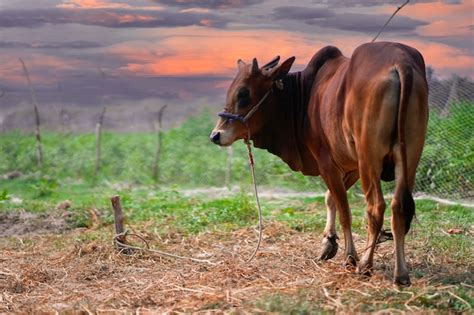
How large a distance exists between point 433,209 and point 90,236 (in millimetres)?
4347

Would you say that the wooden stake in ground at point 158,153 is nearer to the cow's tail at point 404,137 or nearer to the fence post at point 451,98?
the fence post at point 451,98

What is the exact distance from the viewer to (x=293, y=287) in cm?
580

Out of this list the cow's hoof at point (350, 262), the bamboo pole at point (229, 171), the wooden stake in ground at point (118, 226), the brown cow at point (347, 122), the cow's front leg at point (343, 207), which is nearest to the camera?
the brown cow at point (347, 122)

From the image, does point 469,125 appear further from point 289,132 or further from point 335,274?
point 335,274

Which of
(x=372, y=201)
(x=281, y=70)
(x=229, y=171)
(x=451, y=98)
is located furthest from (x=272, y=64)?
(x=229, y=171)

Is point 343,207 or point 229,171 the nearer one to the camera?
point 343,207

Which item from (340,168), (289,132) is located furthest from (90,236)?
(340,168)

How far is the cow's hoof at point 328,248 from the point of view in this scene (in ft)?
23.7

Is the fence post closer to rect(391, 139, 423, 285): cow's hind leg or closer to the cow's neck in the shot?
the cow's neck

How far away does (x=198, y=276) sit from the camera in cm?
679

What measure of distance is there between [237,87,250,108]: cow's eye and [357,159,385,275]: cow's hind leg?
1.63m

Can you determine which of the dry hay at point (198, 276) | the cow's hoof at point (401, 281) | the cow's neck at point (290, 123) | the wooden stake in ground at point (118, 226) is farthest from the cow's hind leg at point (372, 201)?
the wooden stake in ground at point (118, 226)

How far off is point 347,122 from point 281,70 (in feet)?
4.48

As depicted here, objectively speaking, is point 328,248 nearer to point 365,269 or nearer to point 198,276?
point 365,269
